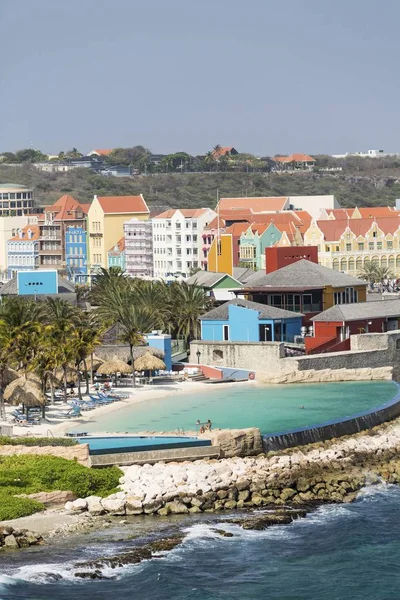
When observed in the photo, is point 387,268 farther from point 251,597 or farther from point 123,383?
point 251,597

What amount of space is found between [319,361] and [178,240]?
6238 centimetres

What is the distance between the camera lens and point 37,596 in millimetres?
35469

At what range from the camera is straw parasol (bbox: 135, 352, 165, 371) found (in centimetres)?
6294

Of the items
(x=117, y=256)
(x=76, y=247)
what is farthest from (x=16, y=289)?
(x=76, y=247)

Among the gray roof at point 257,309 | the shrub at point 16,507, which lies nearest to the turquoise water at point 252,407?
the gray roof at point 257,309

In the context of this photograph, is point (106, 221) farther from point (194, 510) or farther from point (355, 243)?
point (194, 510)

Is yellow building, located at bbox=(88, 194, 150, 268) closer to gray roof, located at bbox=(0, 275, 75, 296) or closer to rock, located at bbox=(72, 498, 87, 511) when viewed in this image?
gray roof, located at bbox=(0, 275, 75, 296)

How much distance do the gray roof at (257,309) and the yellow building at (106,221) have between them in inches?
2475

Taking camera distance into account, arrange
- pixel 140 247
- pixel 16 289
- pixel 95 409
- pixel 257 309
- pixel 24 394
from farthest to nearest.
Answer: pixel 140 247
pixel 16 289
pixel 257 309
pixel 95 409
pixel 24 394

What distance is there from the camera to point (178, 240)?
126438mm

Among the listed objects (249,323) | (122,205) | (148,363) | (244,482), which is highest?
(122,205)

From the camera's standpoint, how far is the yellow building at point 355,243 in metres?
113

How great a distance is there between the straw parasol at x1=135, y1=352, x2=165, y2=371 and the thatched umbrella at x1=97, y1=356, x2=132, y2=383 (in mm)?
782

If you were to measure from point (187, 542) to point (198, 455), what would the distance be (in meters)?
7.80
